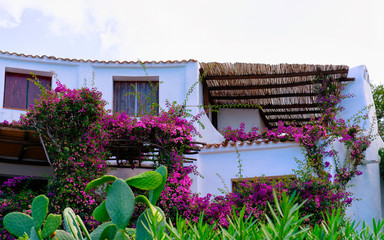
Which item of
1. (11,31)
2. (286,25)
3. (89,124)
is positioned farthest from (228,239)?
(11,31)

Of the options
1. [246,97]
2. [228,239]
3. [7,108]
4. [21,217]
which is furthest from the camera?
[246,97]

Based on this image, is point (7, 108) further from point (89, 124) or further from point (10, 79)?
point (89, 124)

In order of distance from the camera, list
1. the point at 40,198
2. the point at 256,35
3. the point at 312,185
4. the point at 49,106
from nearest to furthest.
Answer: the point at 40,198 → the point at 256,35 → the point at 49,106 → the point at 312,185

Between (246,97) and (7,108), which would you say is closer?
(7,108)

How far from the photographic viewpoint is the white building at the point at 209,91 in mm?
11188

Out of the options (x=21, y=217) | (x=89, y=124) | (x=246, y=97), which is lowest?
(x=21, y=217)

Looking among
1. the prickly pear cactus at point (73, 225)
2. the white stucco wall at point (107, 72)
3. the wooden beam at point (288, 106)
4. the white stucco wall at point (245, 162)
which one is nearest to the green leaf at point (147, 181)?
the prickly pear cactus at point (73, 225)

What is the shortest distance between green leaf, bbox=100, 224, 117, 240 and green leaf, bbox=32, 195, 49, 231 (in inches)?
23.1

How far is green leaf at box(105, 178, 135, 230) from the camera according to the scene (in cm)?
395

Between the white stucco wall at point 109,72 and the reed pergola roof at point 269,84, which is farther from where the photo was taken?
the white stucco wall at point 109,72

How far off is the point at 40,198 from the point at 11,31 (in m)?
5.56

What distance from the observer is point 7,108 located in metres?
11.8

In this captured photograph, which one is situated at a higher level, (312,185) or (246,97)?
(246,97)

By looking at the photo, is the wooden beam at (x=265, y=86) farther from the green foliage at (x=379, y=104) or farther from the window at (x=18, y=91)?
the green foliage at (x=379, y=104)
